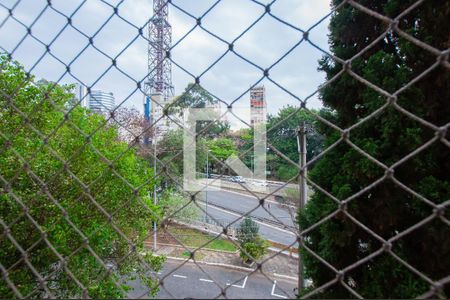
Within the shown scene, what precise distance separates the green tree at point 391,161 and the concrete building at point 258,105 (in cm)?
55

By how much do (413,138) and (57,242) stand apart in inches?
83.5

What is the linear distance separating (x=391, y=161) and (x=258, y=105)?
0.78 m

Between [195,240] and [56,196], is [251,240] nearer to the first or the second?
[195,240]

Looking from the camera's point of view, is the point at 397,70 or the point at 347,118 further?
the point at 347,118

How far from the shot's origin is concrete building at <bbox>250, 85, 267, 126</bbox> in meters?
0.89

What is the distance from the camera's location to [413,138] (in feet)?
4.28

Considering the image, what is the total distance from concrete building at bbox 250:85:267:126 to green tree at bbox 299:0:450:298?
1.79ft

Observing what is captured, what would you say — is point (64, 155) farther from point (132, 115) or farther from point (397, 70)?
point (132, 115)

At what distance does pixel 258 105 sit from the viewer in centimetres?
100

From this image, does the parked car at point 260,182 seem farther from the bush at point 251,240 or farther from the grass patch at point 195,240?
the grass patch at point 195,240

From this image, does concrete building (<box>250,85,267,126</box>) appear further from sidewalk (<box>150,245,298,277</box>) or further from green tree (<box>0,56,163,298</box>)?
sidewalk (<box>150,245,298,277</box>)

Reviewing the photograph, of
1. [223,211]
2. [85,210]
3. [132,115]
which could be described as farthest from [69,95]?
[223,211]

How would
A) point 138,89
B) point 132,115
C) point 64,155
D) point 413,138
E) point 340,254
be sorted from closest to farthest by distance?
point 138,89 < point 413,138 < point 340,254 < point 64,155 < point 132,115

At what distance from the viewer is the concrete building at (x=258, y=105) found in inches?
35.2
